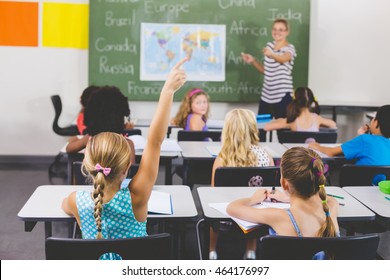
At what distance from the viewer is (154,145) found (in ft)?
7.00

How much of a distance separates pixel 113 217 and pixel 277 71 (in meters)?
4.41

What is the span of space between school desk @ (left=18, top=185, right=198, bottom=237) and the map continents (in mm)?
3824

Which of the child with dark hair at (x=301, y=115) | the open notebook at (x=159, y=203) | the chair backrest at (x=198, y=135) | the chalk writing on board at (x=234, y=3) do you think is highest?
the chalk writing on board at (x=234, y=3)

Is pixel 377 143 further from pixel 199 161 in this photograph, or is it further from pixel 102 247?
pixel 102 247

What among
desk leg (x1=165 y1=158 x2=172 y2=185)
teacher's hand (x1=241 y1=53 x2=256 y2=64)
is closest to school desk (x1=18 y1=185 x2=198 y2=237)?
desk leg (x1=165 y1=158 x2=172 y2=185)

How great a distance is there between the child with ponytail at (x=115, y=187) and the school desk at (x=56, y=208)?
0.18 meters

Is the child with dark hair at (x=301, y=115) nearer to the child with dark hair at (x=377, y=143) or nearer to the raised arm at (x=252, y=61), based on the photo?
the child with dark hair at (x=377, y=143)

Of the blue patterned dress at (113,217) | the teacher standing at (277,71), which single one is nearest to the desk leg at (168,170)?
the blue patterned dress at (113,217)

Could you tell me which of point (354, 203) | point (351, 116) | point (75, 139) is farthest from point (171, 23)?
point (354, 203)

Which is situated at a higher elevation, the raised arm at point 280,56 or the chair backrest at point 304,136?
the raised arm at point 280,56

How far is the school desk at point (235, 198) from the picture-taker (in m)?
2.49

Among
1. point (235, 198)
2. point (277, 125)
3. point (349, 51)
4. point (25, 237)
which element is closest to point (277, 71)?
point (349, 51)

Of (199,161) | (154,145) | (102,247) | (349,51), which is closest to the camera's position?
(102,247)

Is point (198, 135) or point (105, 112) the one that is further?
point (198, 135)
